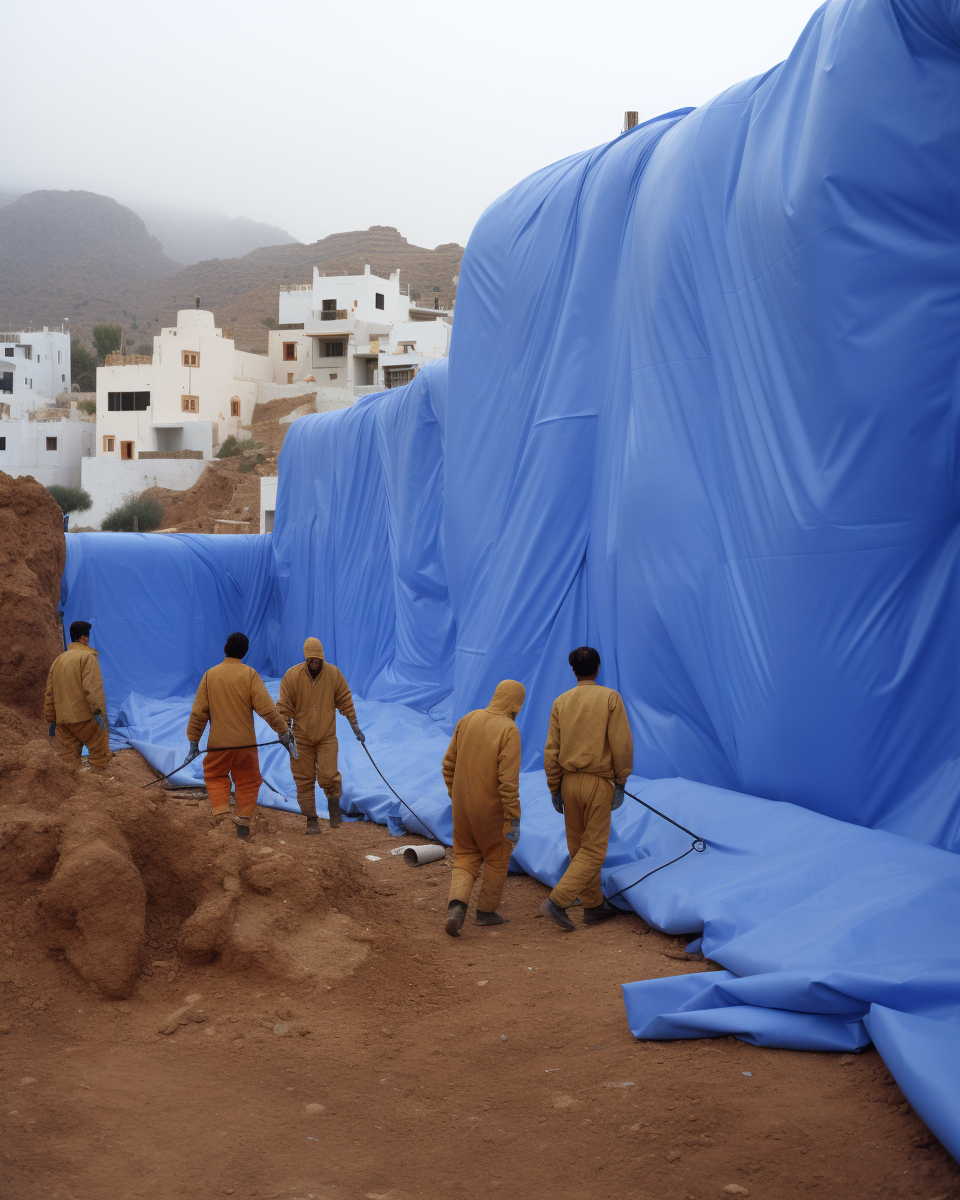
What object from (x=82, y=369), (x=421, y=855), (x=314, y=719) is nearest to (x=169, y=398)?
(x=82, y=369)

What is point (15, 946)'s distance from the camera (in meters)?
4.34

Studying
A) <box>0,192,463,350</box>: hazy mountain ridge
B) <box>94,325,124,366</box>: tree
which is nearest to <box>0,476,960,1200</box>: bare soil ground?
<box>94,325,124,366</box>: tree

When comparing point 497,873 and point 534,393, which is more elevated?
point 534,393

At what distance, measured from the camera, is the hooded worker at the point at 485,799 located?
5250 millimetres

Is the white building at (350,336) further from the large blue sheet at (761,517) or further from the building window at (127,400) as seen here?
the large blue sheet at (761,517)

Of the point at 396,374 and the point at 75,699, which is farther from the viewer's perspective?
the point at 396,374

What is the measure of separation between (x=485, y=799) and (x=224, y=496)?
117 feet

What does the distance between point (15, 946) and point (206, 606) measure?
11480mm

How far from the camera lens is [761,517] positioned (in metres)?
5.77

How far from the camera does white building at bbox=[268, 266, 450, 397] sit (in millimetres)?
45938

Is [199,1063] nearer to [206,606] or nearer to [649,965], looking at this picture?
[649,965]

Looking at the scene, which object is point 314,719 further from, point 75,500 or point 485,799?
point 75,500

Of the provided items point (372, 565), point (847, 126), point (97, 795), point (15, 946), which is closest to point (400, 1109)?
point (15, 946)

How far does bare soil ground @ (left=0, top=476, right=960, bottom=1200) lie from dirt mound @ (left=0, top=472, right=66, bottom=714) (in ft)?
12.9
